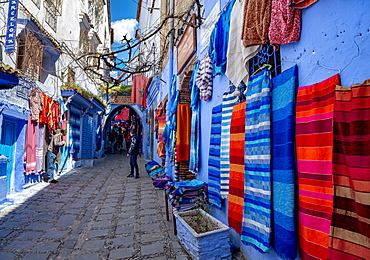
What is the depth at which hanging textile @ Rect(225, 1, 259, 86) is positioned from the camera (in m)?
2.50

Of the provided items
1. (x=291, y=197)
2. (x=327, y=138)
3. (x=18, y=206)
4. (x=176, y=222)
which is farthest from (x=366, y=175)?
(x=18, y=206)

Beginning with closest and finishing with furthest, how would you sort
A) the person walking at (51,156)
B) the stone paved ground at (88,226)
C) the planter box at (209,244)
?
the planter box at (209,244)
the stone paved ground at (88,226)
the person walking at (51,156)

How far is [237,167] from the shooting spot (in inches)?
102

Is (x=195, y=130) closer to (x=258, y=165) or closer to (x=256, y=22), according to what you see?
(x=258, y=165)

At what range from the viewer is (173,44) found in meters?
7.05

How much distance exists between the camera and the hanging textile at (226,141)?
9.73 feet

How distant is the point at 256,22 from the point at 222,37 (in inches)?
38.2

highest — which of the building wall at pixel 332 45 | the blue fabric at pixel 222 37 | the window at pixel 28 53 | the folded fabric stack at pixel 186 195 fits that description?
the window at pixel 28 53

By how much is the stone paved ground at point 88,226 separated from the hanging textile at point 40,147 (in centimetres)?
102

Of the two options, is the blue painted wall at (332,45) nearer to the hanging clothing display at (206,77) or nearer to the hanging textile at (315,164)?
the hanging textile at (315,164)

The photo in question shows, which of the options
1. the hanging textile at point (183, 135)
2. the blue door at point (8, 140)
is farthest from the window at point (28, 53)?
the hanging textile at point (183, 135)

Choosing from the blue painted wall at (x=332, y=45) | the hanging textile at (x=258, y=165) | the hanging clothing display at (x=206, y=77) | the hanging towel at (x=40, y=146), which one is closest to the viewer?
the blue painted wall at (x=332, y=45)

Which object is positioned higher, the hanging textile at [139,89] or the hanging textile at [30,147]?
the hanging textile at [139,89]

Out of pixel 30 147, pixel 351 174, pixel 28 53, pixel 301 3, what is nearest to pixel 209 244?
pixel 351 174
